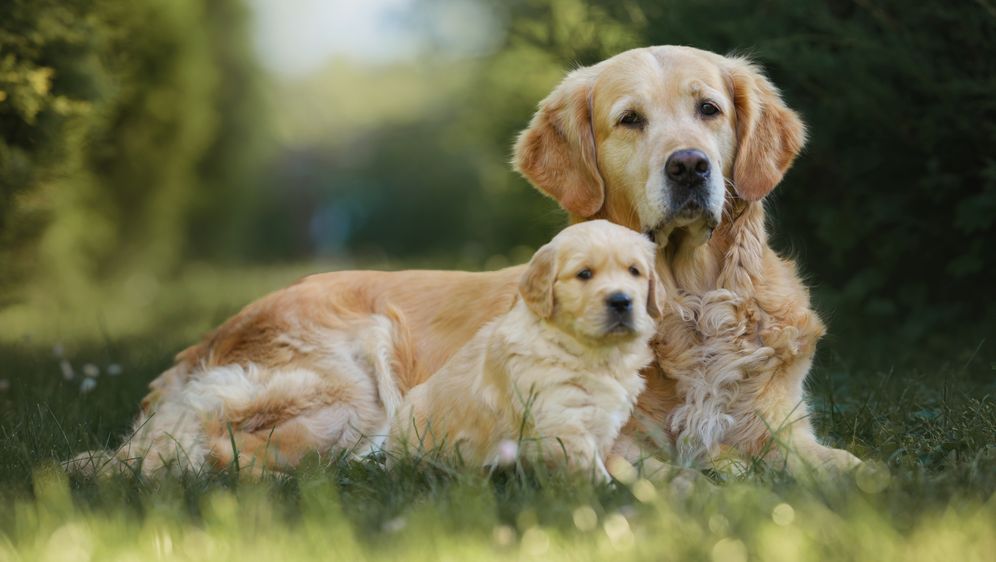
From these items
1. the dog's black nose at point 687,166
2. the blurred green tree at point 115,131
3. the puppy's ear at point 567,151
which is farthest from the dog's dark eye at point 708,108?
the blurred green tree at point 115,131

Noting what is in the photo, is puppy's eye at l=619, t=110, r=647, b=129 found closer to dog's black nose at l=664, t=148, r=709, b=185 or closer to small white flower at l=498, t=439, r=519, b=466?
dog's black nose at l=664, t=148, r=709, b=185

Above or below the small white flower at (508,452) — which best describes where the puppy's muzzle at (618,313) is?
above

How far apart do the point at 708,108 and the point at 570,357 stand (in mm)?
1005

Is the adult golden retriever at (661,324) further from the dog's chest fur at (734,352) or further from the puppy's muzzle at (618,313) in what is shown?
the puppy's muzzle at (618,313)

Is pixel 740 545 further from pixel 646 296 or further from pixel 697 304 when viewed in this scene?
pixel 697 304

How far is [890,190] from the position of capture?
5.95m

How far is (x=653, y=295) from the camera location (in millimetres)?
3361

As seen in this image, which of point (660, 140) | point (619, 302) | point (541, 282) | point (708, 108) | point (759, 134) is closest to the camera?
point (619, 302)

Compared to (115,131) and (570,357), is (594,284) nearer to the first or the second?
(570,357)

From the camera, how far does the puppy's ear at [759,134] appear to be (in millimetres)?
3746

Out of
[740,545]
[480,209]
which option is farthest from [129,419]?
[480,209]

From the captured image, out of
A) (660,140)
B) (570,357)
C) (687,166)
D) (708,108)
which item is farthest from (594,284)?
(708,108)

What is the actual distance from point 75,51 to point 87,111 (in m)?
0.37

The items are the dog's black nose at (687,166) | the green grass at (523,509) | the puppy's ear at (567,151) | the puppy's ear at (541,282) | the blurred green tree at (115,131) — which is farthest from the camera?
the blurred green tree at (115,131)
